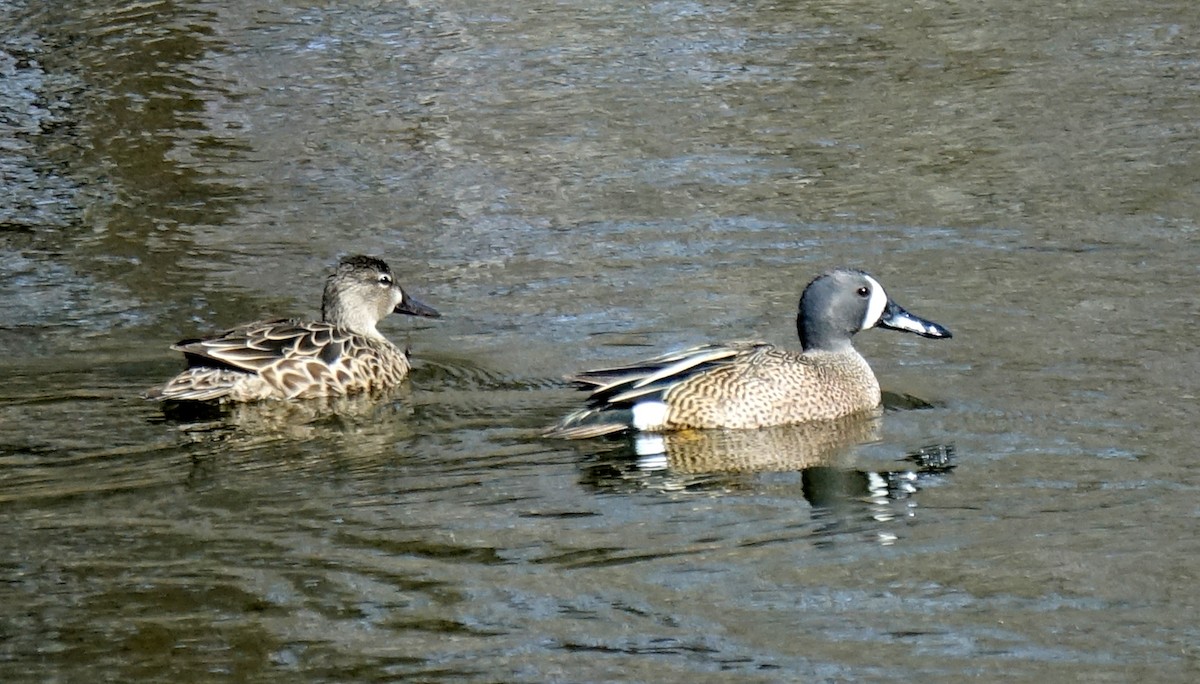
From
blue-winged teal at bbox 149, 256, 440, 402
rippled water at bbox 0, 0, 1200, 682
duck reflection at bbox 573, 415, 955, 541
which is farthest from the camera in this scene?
blue-winged teal at bbox 149, 256, 440, 402

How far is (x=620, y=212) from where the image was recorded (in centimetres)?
Answer: 1210

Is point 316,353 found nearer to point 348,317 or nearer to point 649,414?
point 348,317

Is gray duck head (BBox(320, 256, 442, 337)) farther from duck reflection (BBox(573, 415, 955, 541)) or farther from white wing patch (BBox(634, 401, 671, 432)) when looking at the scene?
duck reflection (BBox(573, 415, 955, 541))

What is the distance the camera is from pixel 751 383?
8.65 m

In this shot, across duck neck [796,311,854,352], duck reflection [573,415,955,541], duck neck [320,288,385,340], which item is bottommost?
duck reflection [573,415,955,541]

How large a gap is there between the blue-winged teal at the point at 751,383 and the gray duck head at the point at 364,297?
5.78 ft

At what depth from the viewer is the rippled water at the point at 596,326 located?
6.17 metres

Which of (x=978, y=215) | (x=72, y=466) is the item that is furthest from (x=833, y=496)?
(x=978, y=215)

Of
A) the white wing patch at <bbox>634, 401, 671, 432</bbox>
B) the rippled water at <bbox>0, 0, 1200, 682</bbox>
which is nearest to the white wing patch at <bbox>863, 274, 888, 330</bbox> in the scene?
the rippled water at <bbox>0, 0, 1200, 682</bbox>

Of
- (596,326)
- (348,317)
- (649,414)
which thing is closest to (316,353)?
(348,317)

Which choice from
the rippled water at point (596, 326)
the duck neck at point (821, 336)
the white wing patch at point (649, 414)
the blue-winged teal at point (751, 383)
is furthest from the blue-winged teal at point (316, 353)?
the duck neck at point (821, 336)

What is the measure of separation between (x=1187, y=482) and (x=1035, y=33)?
29.7ft

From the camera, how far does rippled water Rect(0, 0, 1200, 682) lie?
617 cm

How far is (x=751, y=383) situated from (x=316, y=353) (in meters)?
2.24
